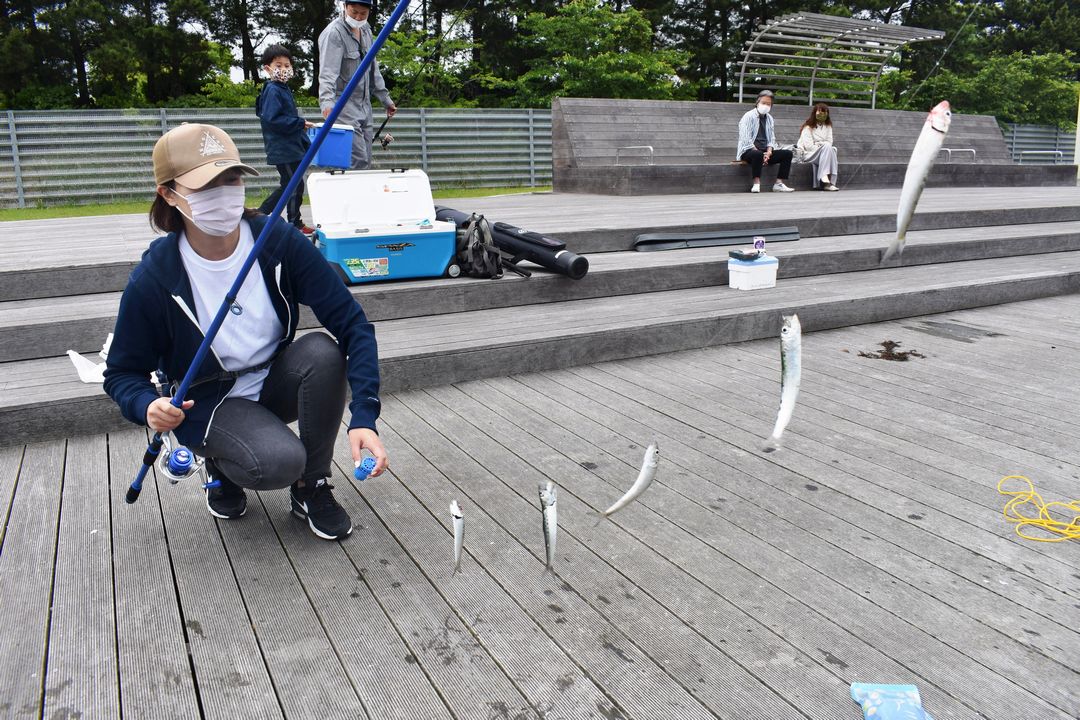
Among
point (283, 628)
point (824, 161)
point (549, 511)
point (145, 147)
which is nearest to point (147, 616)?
point (283, 628)

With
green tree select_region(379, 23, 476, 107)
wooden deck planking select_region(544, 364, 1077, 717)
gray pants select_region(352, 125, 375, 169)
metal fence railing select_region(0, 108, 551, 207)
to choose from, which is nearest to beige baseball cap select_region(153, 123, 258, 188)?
wooden deck planking select_region(544, 364, 1077, 717)

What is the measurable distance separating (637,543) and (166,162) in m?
1.80

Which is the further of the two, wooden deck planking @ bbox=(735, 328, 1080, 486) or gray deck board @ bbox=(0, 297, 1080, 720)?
wooden deck planking @ bbox=(735, 328, 1080, 486)

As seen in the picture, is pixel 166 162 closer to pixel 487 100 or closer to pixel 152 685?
pixel 152 685

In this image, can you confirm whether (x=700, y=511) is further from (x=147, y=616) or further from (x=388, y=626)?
(x=147, y=616)

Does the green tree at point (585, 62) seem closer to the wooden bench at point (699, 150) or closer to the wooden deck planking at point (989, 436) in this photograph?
the wooden bench at point (699, 150)

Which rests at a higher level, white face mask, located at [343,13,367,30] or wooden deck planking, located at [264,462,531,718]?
white face mask, located at [343,13,367,30]

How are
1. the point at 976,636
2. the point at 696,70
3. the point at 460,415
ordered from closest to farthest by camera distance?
the point at 976,636, the point at 460,415, the point at 696,70

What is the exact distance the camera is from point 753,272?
5.54m

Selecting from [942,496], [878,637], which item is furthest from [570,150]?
[878,637]

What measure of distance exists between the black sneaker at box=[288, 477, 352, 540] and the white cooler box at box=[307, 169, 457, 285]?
235cm

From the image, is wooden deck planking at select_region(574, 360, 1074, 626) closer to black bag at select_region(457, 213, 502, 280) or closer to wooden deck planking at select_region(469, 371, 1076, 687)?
→ wooden deck planking at select_region(469, 371, 1076, 687)

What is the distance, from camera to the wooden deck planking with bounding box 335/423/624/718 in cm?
178

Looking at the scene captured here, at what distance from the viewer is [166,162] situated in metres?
2.15
